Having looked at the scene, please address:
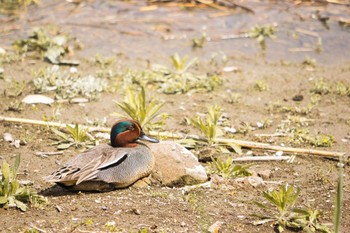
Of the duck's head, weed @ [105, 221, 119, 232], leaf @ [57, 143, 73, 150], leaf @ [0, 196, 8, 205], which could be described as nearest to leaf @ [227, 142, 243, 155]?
the duck's head

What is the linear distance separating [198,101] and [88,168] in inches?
112

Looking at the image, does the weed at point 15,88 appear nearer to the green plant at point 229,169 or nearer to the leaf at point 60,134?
the leaf at point 60,134

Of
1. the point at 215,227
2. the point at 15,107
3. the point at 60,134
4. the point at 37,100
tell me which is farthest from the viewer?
the point at 37,100

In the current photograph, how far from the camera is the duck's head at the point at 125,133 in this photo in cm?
549

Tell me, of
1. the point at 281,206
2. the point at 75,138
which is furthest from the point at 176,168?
the point at 75,138

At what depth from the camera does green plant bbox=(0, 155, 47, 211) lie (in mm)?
4770

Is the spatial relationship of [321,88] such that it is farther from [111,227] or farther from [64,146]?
[111,227]

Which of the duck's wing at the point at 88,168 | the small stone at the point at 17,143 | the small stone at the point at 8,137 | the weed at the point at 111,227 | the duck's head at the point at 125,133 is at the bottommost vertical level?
the small stone at the point at 17,143

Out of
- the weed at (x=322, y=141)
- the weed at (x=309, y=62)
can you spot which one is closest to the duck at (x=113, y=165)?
the weed at (x=322, y=141)

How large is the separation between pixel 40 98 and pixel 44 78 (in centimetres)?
53

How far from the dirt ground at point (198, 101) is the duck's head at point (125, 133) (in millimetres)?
442

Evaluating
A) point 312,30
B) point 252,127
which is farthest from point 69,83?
point 312,30

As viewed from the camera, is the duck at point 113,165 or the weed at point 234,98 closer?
the duck at point 113,165

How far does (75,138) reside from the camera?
6230mm
